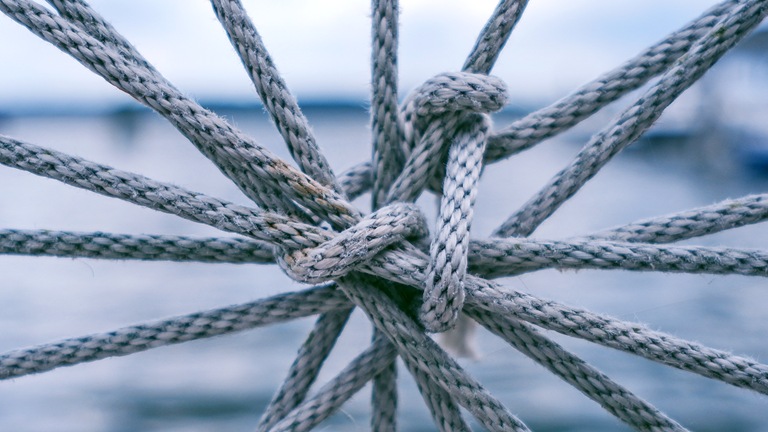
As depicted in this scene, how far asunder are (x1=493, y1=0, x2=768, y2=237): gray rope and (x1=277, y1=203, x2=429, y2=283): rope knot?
0.11m

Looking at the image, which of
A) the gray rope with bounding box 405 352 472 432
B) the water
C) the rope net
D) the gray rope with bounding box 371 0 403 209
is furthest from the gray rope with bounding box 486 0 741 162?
the water

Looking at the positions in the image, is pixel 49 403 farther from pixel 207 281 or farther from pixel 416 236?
pixel 416 236

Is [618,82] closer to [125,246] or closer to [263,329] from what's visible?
[125,246]

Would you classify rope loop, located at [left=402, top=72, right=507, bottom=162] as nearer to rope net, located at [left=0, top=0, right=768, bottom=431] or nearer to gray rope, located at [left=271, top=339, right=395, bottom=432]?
rope net, located at [left=0, top=0, right=768, bottom=431]

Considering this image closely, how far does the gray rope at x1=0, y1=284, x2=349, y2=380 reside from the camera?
1.75 feet

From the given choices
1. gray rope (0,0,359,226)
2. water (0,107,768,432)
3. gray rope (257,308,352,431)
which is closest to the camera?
gray rope (0,0,359,226)

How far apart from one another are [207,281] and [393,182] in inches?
71.0

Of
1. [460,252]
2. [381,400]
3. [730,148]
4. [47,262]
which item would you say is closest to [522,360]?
[381,400]

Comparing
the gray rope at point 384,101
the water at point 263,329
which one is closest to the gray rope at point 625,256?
the gray rope at point 384,101

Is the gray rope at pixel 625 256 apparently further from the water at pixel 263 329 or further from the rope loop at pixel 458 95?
the water at pixel 263 329

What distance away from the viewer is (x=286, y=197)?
501mm

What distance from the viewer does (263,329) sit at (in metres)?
2.02

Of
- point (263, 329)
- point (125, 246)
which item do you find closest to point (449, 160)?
point (125, 246)

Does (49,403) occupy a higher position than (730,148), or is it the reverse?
(49,403)
